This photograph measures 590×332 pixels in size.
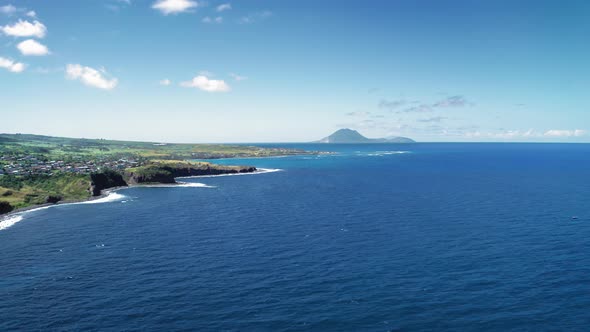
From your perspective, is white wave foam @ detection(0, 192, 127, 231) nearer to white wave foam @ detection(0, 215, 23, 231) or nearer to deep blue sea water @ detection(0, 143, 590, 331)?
white wave foam @ detection(0, 215, 23, 231)

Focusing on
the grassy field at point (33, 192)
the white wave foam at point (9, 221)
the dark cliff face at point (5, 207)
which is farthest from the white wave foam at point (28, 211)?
the grassy field at point (33, 192)

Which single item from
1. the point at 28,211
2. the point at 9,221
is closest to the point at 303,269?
the point at 9,221

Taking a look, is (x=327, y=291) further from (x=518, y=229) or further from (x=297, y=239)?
(x=518, y=229)

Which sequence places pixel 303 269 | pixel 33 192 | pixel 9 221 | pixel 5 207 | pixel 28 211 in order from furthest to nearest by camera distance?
pixel 33 192, pixel 28 211, pixel 5 207, pixel 9 221, pixel 303 269

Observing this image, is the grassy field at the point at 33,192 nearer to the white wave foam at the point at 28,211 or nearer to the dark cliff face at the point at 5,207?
the dark cliff face at the point at 5,207

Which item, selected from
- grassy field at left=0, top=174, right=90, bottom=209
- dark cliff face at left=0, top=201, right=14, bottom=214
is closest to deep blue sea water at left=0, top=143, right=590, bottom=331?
dark cliff face at left=0, top=201, right=14, bottom=214

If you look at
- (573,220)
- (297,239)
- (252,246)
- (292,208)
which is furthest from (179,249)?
(573,220)

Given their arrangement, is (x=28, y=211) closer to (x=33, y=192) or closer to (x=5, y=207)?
(x=5, y=207)
